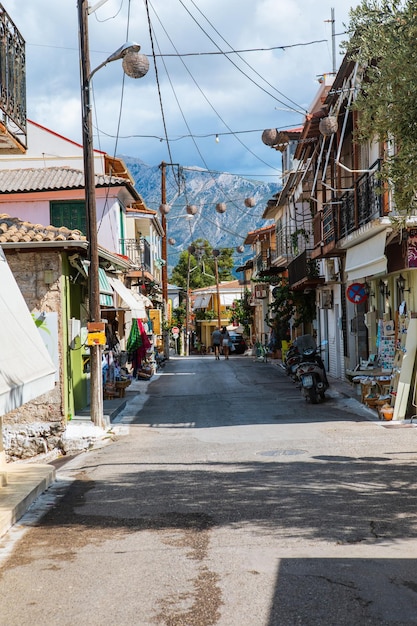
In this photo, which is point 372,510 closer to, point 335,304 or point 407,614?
point 407,614

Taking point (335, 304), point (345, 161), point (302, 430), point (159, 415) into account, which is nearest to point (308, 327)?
point (335, 304)

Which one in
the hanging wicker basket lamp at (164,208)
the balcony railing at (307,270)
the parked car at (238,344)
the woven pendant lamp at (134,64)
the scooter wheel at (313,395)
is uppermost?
the hanging wicker basket lamp at (164,208)

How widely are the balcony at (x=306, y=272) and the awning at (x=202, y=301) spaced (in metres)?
48.7

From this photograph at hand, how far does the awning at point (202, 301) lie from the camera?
8231cm

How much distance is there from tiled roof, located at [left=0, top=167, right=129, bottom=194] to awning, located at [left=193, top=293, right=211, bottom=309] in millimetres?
51561

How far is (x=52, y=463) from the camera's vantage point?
1450cm

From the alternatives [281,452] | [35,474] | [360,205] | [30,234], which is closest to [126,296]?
[360,205]

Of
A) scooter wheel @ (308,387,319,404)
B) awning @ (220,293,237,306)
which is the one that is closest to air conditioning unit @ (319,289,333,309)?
scooter wheel @ (308,387,319,404)

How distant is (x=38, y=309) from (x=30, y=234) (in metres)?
1.49

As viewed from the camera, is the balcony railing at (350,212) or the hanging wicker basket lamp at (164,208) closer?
the balcony railing at (350,212)

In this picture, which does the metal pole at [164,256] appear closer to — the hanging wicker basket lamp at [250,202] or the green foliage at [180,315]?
the hanging wicker basket lamp at [250,202]

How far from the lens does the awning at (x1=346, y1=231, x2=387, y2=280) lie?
18.0 metres

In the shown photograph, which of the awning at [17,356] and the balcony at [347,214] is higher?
the balcony at [347,214]

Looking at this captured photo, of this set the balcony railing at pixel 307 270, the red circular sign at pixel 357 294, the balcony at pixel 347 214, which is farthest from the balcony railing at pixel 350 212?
the balcony railing at pixel 307 270
